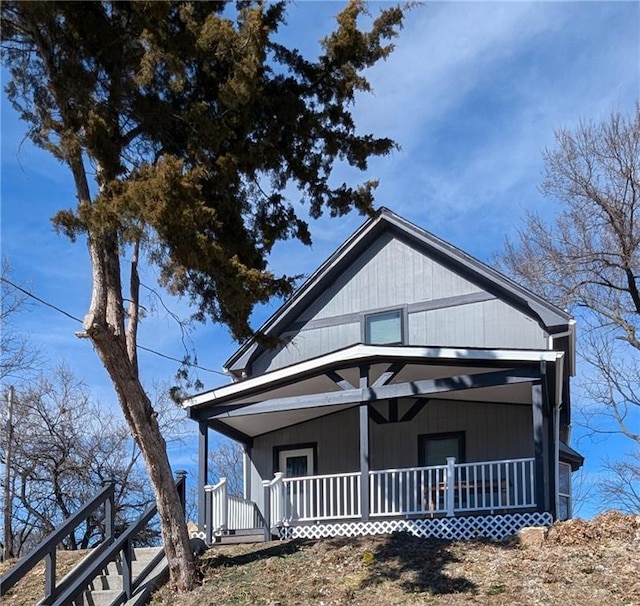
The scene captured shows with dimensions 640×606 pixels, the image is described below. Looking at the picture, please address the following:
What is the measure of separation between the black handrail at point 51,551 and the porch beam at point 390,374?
4780mm

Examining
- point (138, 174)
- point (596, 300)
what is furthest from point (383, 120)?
point (596, 300)

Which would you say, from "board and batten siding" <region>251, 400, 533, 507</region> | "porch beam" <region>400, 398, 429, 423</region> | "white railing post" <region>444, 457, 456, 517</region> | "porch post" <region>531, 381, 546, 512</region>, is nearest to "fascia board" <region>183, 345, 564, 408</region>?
"porch post" <region>531, 381, 546, 512</region>

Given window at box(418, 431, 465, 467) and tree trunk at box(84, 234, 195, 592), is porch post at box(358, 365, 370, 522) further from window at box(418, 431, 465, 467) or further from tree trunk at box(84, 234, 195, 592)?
tree trunk at box(84, 234, 195, 592)

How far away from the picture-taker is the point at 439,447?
15773mm

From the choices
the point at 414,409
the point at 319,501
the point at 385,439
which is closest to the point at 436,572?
the point at 319,501

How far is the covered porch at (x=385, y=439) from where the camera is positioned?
43.7 feet

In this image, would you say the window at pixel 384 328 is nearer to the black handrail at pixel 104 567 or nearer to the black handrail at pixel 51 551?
the black handrail at pixel 104 567

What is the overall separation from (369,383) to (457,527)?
9.28 ft

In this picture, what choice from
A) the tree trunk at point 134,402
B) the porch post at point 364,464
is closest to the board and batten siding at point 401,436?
the porch post at point 364,464

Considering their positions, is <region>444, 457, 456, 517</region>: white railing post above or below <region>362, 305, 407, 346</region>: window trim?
below

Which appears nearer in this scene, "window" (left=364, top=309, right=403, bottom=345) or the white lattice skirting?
the white lattice skirting

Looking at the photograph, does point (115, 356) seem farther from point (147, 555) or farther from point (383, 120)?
point (383, 120)

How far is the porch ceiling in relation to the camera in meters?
13.5

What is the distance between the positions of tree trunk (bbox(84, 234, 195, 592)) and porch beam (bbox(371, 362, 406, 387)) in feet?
13.9
